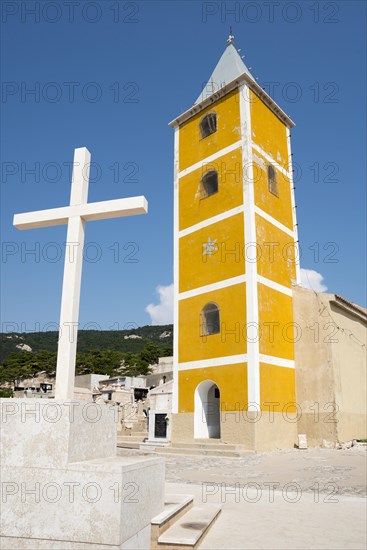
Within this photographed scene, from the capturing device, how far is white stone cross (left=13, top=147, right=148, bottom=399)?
193 inches

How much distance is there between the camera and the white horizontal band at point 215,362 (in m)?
16.9

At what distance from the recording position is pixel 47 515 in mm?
3947

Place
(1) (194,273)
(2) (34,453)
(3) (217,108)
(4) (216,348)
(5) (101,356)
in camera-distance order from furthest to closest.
A: 1. (5) (101,356)
2. (3) (217,108)
3. (1) (194,273)
4. (4) (216,348)
5. (2) (34,453)

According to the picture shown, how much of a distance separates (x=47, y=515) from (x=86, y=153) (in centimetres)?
409

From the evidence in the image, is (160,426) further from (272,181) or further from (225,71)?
(225,71)

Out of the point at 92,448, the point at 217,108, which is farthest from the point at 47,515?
the point at 217,108

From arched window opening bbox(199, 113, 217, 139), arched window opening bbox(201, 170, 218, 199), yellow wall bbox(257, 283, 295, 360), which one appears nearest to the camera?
yellow wall bbox(257, 283, 295, 360)

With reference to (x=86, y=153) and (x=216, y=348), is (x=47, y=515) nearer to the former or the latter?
(x=86, y=153)

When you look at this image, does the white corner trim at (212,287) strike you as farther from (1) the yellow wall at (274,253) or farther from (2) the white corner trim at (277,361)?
(2) the white corner trim at (277,361)

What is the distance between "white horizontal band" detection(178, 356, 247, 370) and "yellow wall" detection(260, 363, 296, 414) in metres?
0.81

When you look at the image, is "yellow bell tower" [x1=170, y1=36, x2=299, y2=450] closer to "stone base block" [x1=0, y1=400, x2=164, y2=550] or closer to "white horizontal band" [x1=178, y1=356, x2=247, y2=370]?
"white horizontal band" [x1=178, y1=356, x2=247, y2=370]

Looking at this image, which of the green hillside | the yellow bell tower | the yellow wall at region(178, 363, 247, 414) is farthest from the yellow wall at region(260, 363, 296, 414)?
the green hillside

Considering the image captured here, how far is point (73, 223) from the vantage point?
563 cm

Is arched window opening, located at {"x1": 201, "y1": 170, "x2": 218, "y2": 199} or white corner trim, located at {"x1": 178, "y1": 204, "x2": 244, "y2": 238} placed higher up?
arched window opening, located at {"x1": 201, "y1": 170, "x2": 218, "y2": 199}
